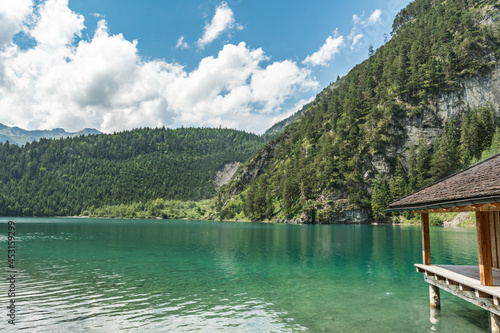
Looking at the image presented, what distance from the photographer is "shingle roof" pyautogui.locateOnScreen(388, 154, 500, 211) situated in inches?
452

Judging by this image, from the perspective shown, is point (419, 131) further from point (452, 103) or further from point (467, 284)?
point (467, 284)

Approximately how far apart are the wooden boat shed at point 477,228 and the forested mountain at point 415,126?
440 ft

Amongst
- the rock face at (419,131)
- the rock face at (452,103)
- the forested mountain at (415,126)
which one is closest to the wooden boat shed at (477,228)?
the forested mountain at (415,126)

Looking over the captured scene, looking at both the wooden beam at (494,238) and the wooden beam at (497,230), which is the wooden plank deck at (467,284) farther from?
the wooden beam at (497,230)

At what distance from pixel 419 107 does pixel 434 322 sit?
16963 cm

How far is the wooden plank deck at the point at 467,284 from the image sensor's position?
12319 mm

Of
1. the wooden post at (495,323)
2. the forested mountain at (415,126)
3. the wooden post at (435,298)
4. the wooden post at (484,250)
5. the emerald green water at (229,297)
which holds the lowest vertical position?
the emerald green water at (229,297)

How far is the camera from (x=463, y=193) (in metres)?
12.9

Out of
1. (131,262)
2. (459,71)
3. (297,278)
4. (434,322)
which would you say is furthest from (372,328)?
(459,71)

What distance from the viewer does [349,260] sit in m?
39.6

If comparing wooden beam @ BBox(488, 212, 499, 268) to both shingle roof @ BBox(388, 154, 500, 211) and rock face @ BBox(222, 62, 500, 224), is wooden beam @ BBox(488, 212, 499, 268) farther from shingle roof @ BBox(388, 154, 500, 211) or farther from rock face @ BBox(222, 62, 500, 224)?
rock face @ BBox(222, 62, 500, 224)

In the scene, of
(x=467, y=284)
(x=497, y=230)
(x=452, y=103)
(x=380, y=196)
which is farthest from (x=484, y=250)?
(x=452, y=103)

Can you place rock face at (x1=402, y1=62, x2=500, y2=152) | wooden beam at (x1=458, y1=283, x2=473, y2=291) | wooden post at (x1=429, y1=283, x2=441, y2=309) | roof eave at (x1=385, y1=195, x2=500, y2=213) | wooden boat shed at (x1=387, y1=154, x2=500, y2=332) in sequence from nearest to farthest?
roof eave at (x1=385, y1=195, x2=500, y2=213), wooden boat shed at (x1=387, y1=154, x2=500, y2=332), wooden beam at (x1=458, y1=283, x2=473, y2=291), wooden post at (x1=429, y1=283, x2=441, y2=309), rock face at (x1=402, y1=62, x2=500, y2=152)

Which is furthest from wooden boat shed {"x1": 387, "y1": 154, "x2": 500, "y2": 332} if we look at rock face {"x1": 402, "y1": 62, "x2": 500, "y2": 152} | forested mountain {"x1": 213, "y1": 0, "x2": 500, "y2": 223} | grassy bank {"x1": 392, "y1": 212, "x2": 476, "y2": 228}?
rock face {"x1": 402, "y1": 62, "x2": 500, "y2": 152}
